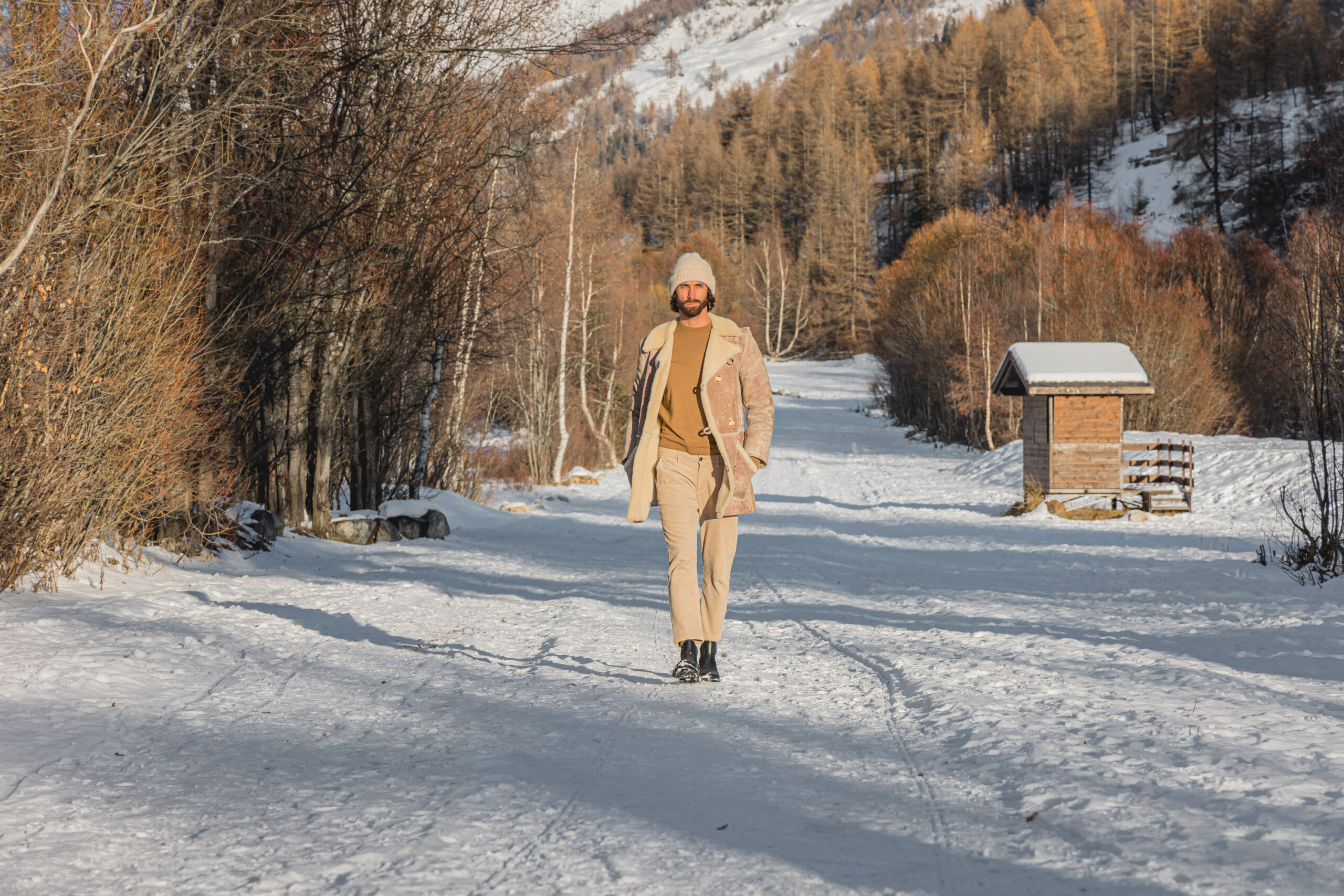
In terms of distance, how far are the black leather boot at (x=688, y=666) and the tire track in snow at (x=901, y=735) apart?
110 cm

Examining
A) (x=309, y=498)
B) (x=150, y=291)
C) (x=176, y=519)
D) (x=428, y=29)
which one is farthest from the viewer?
(x=309, y=498)

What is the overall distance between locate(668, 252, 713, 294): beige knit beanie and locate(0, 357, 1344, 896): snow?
2324mm

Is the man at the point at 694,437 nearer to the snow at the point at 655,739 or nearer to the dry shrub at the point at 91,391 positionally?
the snow at the point at 655,739

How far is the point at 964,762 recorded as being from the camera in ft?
14.6

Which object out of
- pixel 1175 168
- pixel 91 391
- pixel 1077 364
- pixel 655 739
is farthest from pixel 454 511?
pixel 1175 168

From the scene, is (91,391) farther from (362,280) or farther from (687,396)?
(362,280)

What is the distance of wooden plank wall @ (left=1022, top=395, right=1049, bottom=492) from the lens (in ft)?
67.2

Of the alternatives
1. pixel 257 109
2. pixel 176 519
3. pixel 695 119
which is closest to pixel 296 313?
pixel 257 109

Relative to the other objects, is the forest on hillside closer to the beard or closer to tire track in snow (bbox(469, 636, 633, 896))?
the beard

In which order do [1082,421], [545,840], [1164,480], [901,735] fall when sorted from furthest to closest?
[1082,421]
[1164,480]
[901,735]
[545,840]

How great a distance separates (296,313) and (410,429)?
6352mm

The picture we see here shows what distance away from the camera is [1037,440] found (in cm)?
2106

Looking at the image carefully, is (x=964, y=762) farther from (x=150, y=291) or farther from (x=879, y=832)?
(x=150, y=291)

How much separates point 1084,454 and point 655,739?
57.4 ft
